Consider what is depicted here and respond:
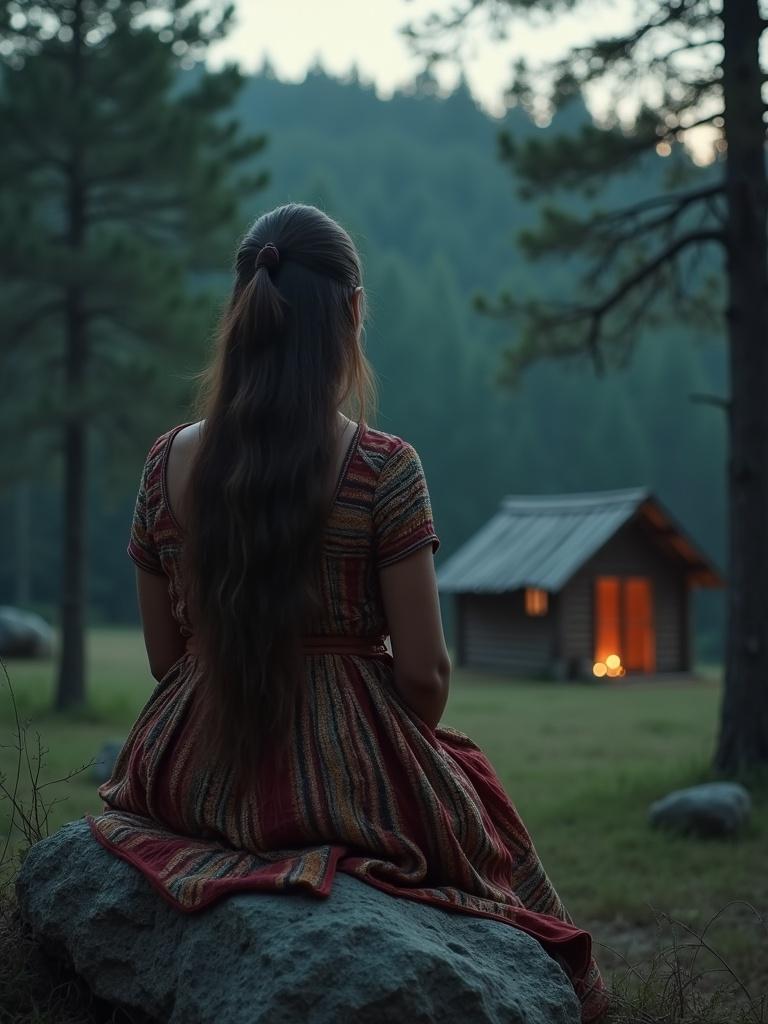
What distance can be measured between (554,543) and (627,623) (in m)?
2.20

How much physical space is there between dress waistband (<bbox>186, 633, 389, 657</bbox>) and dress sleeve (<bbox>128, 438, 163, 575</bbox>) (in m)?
0.28

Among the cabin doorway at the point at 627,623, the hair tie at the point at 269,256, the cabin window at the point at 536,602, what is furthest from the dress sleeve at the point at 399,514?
the cabin doorway at the point at 627,623

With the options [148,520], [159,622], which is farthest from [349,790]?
[148,520]

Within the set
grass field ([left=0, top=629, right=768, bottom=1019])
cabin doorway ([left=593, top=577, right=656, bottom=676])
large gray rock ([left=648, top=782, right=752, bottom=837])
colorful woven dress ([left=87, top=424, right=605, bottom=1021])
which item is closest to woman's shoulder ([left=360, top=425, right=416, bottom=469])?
colorful woven dress ([left=87, top=424, right=605, bottom=1021])

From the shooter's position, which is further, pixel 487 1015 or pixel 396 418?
pixel 396 418

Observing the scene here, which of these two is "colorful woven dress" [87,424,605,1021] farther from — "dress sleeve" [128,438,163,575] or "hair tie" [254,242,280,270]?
"hair tie" [254,242,280,270]

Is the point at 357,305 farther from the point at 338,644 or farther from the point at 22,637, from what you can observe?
the point at 22,637

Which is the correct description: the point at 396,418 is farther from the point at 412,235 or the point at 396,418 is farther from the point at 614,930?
the point at 614,930

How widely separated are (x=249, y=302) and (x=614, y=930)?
3.54 m

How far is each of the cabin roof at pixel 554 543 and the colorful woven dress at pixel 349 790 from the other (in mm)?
16284

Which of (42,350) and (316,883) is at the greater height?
(42,350)

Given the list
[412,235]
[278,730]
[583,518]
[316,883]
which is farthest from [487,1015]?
[412,235]

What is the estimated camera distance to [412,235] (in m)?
57.8

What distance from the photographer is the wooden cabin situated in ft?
64.2
